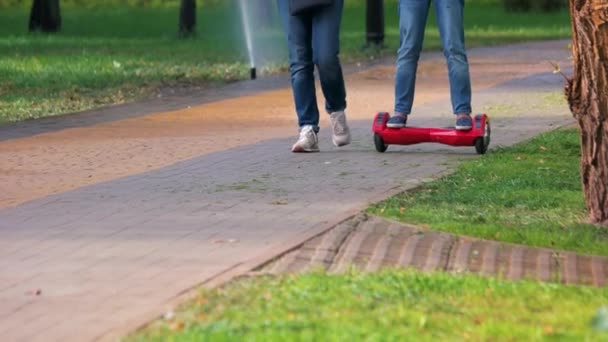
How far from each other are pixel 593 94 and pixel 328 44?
3.39m

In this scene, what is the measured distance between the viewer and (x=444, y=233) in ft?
25.6

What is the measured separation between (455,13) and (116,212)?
3412 millimetres

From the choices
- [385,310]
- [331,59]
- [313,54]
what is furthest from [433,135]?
[385,310]

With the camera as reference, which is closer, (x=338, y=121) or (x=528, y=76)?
(x=338, y=121)

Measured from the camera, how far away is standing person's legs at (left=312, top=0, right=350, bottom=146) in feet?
37.3

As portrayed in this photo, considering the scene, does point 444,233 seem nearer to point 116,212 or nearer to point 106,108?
point 116,212

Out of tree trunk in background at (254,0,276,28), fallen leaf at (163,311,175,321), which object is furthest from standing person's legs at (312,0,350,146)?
tree trunk in background at (254,0,276,28)

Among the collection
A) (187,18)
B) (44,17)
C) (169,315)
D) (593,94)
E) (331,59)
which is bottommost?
(44,17)

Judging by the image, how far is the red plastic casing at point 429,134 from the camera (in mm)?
11227

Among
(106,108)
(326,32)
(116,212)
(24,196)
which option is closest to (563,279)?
(116,212)

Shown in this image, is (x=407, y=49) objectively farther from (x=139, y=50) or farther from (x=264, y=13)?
(x=264, y=13)

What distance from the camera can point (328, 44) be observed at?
1144 cm

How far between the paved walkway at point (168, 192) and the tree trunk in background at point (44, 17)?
20403mm

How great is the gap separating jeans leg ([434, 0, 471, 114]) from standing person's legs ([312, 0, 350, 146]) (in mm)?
712
